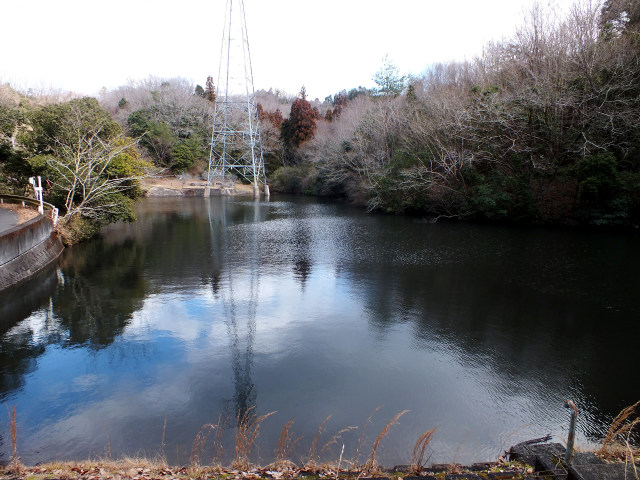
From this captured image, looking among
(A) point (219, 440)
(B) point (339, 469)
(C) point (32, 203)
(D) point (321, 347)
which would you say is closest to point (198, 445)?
(A) point (219, 440)

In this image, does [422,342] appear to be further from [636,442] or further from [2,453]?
[2,453]

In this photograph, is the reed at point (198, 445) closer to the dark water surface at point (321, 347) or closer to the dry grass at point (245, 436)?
the dark water surface at point (321, 347)

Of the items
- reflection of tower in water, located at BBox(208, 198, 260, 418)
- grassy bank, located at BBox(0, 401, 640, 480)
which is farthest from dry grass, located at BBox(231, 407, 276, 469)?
reflection of tower in water, located at BBox(208, 198, 260, 418)

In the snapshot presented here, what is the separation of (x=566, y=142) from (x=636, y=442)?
2163 cm

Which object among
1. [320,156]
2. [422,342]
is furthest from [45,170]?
[320,156]

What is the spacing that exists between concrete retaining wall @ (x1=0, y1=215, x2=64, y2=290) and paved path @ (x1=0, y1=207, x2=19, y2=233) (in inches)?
21.3

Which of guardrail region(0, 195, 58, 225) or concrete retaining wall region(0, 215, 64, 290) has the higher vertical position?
guardrail region(0, 195, 58, 225)

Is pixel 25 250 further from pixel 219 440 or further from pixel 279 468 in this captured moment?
pixel 279 468

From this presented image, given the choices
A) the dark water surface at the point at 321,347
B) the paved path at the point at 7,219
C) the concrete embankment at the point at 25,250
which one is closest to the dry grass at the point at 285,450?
the dark water surface at the point at 321,347

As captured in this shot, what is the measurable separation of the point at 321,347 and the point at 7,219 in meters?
13.3

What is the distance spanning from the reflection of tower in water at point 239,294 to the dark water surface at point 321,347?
57mm

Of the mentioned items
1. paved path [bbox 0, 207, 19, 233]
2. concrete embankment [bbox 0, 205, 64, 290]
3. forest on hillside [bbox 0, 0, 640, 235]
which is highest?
forest on hillside [bbox 0, 0, 640, 235]

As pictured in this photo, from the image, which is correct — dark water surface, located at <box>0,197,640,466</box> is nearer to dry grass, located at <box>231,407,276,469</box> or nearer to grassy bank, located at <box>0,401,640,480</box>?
dry grass, located at <box>231,407,276,469</box>

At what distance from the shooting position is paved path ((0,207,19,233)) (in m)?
13.8
